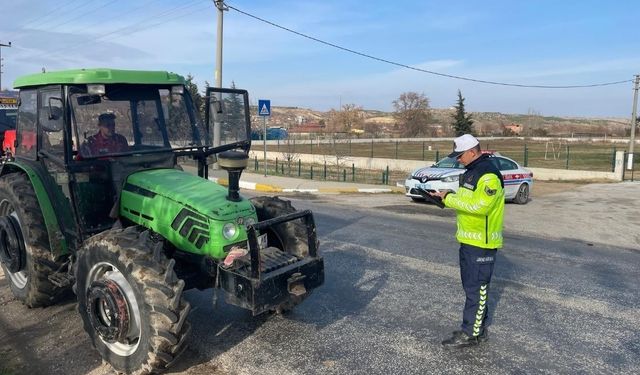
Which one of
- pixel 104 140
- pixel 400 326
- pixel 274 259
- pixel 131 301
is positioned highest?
pixel 104 140

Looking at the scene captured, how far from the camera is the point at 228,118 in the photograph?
18.2 ft

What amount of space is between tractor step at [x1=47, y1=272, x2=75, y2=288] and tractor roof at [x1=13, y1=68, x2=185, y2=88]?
1847 millimetres

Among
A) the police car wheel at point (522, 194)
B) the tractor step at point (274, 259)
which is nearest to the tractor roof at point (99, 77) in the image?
the tractor step at point (274, 259)

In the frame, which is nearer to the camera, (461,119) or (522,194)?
(522,194)

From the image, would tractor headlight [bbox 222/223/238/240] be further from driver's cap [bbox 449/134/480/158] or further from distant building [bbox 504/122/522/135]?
distant building [bbox 504/122/522/135]

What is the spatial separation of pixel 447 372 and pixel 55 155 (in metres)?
4.00

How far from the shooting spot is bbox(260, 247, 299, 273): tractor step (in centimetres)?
418

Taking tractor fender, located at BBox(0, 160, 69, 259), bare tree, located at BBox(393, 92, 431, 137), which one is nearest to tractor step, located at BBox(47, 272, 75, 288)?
tractor fender, located at BBox(0, 160, 69, 259)

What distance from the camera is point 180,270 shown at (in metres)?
4.44

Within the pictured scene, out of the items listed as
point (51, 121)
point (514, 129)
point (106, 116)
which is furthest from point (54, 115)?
point (514, 129)

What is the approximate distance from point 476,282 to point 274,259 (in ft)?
5.85

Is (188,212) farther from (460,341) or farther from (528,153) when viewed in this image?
(528,153)

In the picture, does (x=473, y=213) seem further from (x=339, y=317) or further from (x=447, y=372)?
(x=339, y=317)

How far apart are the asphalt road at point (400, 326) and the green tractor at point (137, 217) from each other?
1.26 ft
